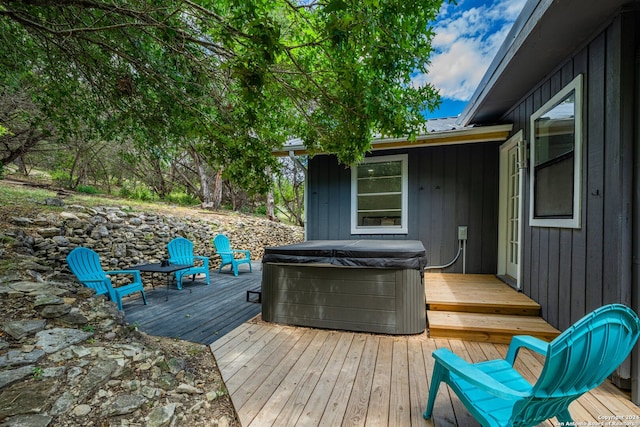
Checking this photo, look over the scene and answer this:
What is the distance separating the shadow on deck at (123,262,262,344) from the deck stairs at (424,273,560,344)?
2.45m

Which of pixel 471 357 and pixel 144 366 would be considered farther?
pixel 471 357

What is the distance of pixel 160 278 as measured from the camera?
5559 millimetres

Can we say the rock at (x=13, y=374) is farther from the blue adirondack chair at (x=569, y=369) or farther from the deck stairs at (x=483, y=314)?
the deck stairs at (x=483, y=314)

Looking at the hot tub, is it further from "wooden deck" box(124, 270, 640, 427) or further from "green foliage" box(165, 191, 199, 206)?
"green foliage" box(165, 191, 199, 206)

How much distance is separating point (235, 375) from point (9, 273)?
258cm

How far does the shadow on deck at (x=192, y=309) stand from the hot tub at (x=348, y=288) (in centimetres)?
71

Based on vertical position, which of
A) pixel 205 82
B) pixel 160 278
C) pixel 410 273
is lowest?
pixel 160 278

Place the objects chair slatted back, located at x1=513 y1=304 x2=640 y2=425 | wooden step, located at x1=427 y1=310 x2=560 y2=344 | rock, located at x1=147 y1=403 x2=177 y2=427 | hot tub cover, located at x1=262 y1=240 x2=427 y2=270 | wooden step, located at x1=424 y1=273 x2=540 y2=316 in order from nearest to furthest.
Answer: chair slatted back, located at x1=513 y1=304 x2=640 y2=425 → rock, located at x1=147 y1=403 x2=177 y2=427 → wooden step, located at x1=427 y1=310 x2=560 y2=344 → hot tub cover, located at x1=262 y1=240 x2=427 y2=270 → wooden step, located at x1=424 y1=273 x2=540 y2=316

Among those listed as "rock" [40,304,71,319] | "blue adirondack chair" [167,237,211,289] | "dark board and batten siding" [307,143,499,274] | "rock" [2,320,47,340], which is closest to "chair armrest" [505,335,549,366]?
"dark board and batten siding" [307,143,499,274]

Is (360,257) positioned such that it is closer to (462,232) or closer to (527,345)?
(527,345)

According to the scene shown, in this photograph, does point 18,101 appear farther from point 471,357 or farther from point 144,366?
point 471,357

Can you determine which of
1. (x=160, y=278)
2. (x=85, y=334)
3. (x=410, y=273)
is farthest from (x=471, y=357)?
(x=160, y=278)

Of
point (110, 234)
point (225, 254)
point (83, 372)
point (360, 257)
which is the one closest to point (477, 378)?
point (360, 257)

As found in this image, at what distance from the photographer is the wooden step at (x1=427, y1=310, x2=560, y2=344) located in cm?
271
